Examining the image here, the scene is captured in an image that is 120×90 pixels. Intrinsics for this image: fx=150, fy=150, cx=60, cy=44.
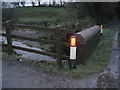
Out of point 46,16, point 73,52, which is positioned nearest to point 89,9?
point 46,16

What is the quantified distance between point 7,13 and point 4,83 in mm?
19865

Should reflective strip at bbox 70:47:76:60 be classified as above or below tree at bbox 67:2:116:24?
below

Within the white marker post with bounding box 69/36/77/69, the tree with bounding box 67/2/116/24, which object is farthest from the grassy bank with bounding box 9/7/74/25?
the white marker post with bounding box 69/36/77/69

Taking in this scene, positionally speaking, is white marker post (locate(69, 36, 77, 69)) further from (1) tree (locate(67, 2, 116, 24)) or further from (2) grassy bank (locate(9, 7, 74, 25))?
(1) tree (locate(67, 2, 116, 24))

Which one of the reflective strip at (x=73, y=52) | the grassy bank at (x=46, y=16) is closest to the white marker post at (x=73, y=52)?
the reflective strip at (x=73, y=52)

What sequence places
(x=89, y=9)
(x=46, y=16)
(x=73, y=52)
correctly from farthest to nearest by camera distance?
(x=46, y=16)
(x=89, y=9)
(x=73, y=52)

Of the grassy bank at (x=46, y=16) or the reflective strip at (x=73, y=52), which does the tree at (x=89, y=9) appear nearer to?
the grassy bank at (x=46, y=16)

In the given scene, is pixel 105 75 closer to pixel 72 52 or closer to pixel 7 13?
pixel 72 52

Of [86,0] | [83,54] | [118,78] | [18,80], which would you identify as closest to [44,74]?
[18,80]

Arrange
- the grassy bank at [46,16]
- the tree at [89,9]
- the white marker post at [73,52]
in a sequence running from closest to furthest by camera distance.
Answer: the white marker post at [73,52]
the tree at [89,9]
the grassy bank at [46,16]

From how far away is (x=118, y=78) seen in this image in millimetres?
4527

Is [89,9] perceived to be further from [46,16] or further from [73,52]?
[73,52]

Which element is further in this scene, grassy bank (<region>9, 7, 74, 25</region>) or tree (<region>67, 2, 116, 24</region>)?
grassy bank (<region>9, 7, 74, 25</region>)

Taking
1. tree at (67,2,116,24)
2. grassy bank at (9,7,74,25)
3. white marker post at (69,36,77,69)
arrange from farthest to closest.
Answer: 1. grassy bank at (9,7,74,25)
2. tree at (67,2,116,24)
3. white marker post at (69,36,77,69)
